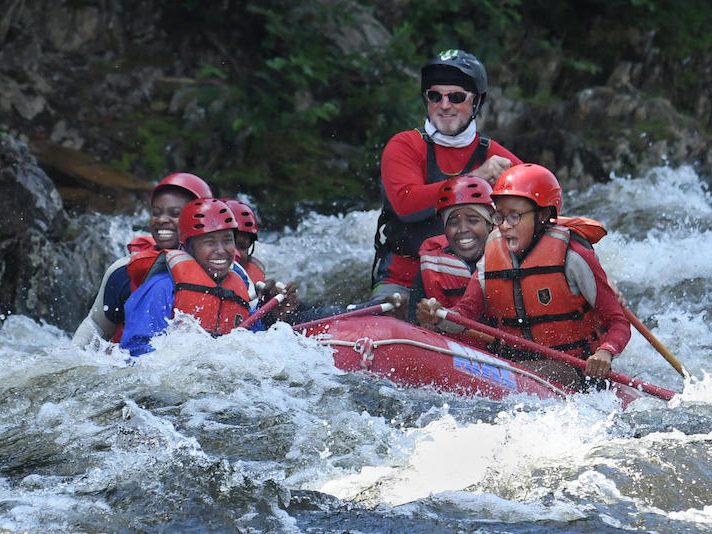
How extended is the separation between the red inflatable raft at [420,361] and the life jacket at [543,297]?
408mm

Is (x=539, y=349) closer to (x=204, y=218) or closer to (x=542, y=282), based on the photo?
(x=542, y=282)

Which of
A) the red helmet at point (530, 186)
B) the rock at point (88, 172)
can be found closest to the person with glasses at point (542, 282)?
the red helmet at point (530, 186)

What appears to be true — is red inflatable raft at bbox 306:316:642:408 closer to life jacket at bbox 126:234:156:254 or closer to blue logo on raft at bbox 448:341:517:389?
blue logo on raft at bbox 448:341:517:389

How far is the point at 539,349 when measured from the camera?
21.6ft

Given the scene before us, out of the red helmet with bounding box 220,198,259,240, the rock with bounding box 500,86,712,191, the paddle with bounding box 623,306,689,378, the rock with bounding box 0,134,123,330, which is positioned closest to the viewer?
the paddle with bounding box 623,306,689,378

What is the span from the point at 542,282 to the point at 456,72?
1655 millimetres

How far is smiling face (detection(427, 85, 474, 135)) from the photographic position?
7637 mm

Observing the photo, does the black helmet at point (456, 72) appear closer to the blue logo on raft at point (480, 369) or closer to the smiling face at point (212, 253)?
the smiling face at point (212, 253)

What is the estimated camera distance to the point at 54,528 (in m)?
4.47

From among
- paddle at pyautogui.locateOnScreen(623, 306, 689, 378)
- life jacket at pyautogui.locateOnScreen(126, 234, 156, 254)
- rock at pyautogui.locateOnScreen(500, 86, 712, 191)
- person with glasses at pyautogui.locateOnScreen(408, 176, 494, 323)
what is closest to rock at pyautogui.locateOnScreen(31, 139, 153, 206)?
life jacket at pyautogui.locateOnScreen(126, 234, 156, 254)

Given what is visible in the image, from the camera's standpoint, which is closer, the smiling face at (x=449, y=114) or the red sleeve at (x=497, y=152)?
the smiling face at (x=449, y=114)

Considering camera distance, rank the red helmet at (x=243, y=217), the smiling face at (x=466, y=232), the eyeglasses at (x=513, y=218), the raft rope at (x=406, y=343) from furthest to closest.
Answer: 1. the red helmet at (x=243, y=217)
2. the smiling face at (x=466, y=232)
3. the eyeglasses at (x=513, y=218)
4. the raft rope at (x=406, y=343)

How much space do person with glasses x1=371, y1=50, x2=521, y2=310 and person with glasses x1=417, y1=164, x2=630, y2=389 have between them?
0.79 metres

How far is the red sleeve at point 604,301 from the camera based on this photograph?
654cm
